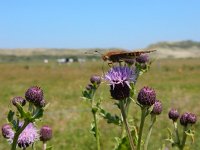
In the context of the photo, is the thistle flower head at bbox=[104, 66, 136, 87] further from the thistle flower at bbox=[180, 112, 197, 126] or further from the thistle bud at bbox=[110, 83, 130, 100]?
the thistle flower at bbox=[180, 112, 197, 126]

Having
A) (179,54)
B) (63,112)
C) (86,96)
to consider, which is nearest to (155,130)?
(63,112)

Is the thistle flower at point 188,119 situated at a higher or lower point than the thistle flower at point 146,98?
lower

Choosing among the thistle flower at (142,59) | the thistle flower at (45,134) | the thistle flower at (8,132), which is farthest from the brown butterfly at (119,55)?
the thistle flower at (45,134)

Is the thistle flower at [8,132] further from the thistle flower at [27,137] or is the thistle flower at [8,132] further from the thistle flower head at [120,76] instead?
the thistle flower head at [120,76]

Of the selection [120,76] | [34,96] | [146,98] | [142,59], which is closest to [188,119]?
[142,59]

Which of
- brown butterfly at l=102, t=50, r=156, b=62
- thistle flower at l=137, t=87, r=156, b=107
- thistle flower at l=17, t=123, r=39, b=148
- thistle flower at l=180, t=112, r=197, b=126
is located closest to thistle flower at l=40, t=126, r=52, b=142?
thistle flower at l=17, t=123, r=39, b=148

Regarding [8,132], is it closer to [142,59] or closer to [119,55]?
[142,59]
